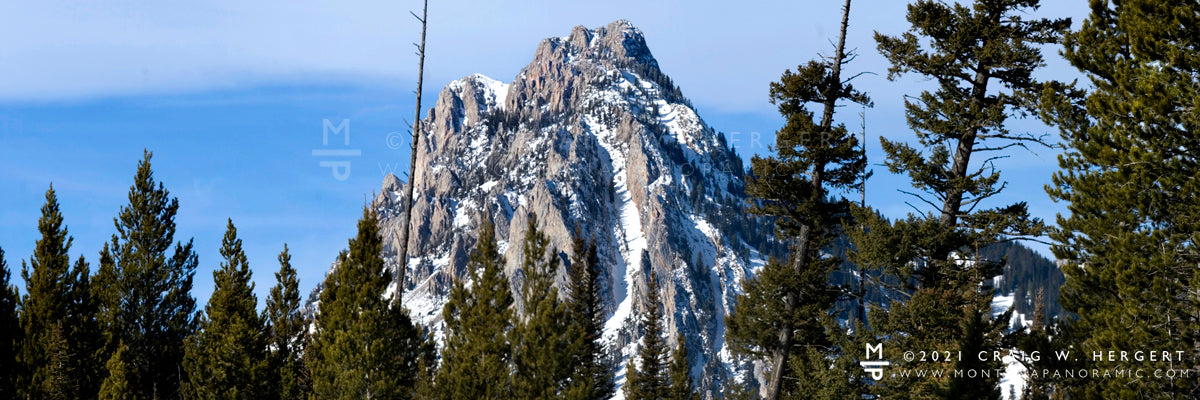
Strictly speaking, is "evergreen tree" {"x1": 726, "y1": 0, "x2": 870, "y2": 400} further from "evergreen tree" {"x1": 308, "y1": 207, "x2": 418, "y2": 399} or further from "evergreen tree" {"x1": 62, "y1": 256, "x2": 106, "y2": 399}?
"evergreen tree" {"x1": 62, "y1": 256, "x2": 106, "y2": 399}

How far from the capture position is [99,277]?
37.2 metres

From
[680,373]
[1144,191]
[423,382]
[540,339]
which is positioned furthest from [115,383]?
[1144,191]

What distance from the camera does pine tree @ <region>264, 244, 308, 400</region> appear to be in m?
32.0

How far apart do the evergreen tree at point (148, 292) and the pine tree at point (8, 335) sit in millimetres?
3028

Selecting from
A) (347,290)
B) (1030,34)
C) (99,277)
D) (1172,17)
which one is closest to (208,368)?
(347,290)

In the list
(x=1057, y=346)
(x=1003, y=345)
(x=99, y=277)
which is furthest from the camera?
(x=99, y=277)

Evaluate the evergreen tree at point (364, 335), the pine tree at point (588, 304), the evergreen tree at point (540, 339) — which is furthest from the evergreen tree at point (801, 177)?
the pine tree at point (588, 304)

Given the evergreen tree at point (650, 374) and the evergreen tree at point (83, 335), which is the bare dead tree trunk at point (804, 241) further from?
the evergreen tree at point (83, 335)

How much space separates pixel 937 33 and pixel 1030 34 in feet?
7.12

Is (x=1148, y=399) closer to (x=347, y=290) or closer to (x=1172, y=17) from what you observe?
(x=1172, y=17)

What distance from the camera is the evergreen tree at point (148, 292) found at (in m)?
37.1

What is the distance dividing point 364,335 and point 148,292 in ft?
60.6

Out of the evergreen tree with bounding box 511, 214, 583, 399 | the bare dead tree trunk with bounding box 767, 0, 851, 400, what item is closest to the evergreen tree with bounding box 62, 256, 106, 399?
the evergreen tree with bounding box 511, 214, 583, 399

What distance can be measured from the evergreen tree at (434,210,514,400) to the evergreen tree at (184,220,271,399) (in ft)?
30.2
